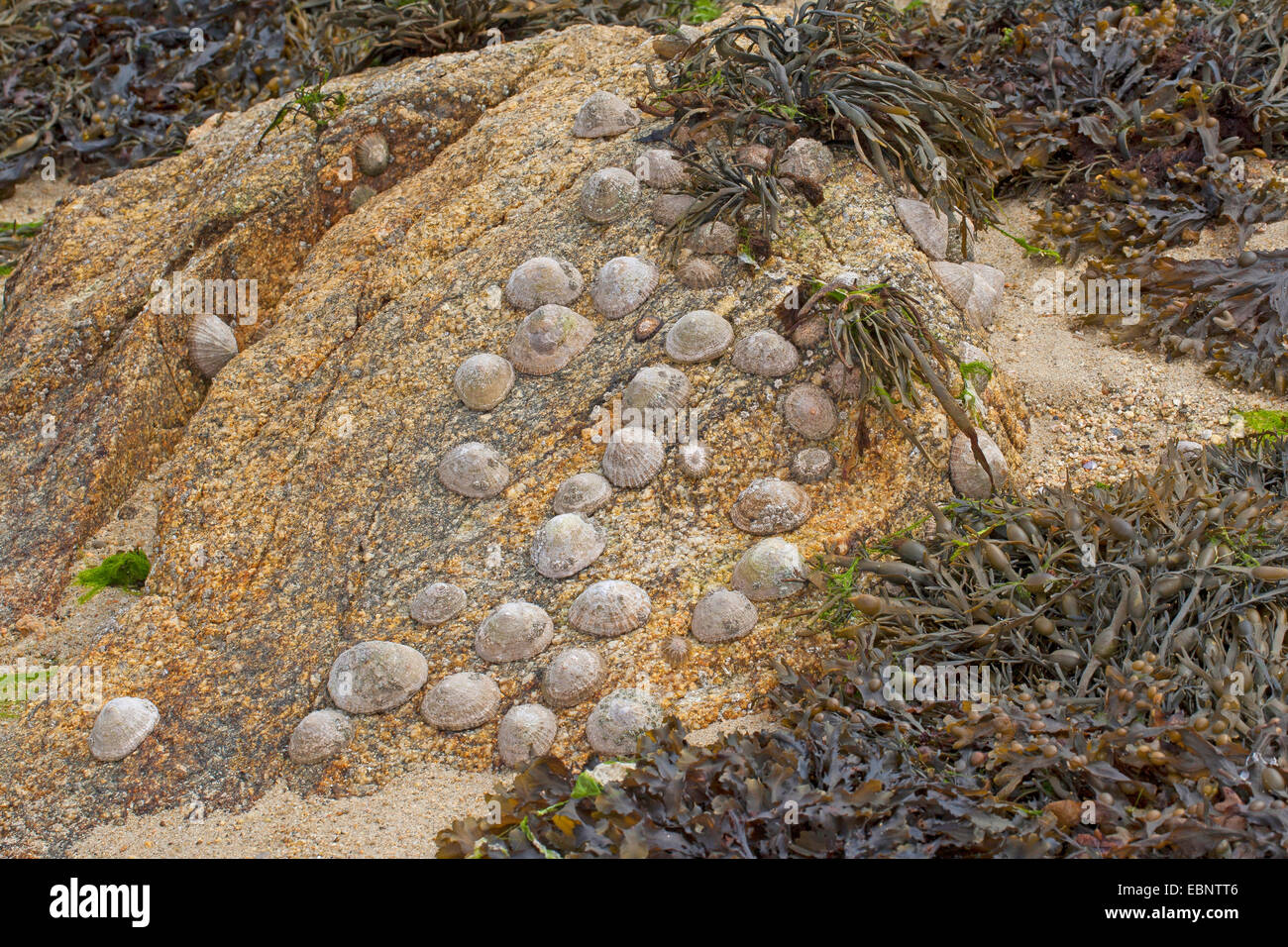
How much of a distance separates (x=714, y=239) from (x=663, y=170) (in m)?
0.48

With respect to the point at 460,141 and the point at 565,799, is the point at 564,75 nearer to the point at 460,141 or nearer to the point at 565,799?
the point at 460,141

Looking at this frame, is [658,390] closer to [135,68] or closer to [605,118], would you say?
[605,118]

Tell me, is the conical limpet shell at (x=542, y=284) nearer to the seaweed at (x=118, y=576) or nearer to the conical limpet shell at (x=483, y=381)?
the conical limpet shell at (x=483, y=381)

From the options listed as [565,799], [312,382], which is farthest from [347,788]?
[312,382]

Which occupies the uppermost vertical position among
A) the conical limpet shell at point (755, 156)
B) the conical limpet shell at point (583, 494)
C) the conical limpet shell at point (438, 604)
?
the conical limpet shell at point (755, 156)

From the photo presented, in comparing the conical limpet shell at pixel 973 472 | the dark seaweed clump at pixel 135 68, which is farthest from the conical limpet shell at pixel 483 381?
the dark seaweed clump at pixel 135 68

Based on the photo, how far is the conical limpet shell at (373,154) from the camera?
502 centimetres

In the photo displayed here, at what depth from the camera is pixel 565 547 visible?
11.3 ft

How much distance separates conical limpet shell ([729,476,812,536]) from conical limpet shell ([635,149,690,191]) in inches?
59.9

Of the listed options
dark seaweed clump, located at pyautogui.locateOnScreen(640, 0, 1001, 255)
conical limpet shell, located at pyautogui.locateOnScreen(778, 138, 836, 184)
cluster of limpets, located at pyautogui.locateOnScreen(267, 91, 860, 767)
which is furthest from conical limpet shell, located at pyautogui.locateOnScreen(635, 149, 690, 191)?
conical limpet shell, located at pyautogui.locateOnScreen(778, 138, 836, 184)

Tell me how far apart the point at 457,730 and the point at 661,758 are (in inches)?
32.7

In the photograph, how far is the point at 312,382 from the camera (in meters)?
4.25
